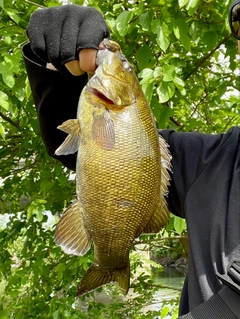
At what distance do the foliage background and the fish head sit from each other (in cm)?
87

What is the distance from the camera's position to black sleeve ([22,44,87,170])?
1.89 m

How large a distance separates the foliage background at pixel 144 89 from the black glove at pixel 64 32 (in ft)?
2.77

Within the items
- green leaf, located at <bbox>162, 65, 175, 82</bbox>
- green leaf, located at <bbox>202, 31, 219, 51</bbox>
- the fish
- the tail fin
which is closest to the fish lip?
the fish

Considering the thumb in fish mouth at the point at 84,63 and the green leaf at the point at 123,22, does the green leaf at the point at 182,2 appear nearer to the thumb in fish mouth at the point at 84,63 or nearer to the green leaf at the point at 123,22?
the green leaf at the point at 123,22

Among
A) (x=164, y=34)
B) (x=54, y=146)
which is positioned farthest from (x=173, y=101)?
(x=54, y=146)

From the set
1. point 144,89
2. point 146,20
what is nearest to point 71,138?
point 144,89

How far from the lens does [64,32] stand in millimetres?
1779

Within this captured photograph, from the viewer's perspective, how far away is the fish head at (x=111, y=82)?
1773mm

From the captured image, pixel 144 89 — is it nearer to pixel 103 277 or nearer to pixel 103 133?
pixel 103 133

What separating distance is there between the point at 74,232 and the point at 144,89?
119 centimetres

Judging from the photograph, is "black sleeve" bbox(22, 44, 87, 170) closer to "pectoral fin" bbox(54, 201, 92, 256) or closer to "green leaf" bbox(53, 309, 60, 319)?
"pectoral fin" bbox(54, 201, 92, 256)

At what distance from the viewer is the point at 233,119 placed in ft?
13.5

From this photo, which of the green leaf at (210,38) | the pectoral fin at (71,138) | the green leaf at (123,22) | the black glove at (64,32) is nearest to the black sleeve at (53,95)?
the black glove at (64,32)

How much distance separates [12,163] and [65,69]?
10.8ft
